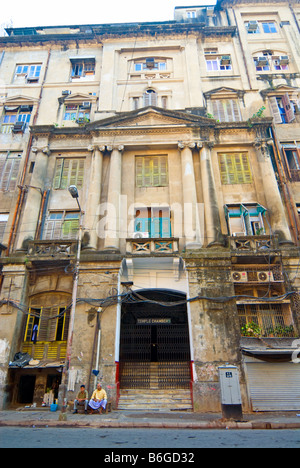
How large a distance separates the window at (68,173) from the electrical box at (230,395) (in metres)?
12.7

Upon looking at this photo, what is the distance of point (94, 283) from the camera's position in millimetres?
13969

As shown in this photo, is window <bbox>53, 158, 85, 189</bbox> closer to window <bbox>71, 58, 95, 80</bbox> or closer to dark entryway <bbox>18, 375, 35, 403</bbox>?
window <bbox>71, 58, 95, 80</bbox>

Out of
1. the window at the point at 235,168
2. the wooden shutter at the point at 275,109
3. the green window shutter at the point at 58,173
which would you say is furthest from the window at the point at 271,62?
the green window shutter at the point at 58,173

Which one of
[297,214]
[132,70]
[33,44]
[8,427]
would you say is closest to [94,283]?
[8,427]

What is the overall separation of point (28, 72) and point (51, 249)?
15692 millimetres

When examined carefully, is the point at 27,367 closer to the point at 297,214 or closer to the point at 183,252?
the point at 183,252

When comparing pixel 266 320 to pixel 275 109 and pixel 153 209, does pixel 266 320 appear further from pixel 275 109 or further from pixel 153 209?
pixel 275 109

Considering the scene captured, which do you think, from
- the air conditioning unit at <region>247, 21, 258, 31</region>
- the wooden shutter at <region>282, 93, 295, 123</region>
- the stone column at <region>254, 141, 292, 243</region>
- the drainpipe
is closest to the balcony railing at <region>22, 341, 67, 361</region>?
the stone column at <region>254, 141, 292, 243</region>

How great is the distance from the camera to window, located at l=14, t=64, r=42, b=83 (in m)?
22.3

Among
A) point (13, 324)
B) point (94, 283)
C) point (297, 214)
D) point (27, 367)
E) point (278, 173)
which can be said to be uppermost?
point (278, 173)

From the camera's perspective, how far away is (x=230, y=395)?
Answer: 959 cm

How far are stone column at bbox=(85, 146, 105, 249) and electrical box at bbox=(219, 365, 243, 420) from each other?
8574 millimetres

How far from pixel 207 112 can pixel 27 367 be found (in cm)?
1828

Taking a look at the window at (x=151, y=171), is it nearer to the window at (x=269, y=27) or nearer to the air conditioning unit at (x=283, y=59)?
the air conditioning unit at (x=283, y=59)
